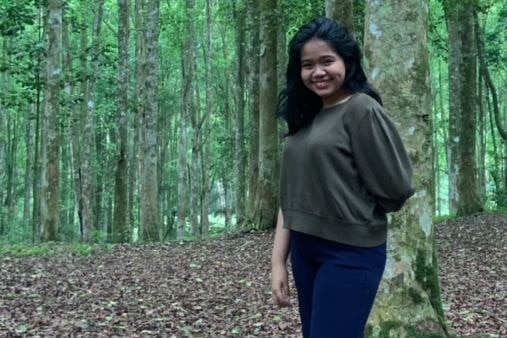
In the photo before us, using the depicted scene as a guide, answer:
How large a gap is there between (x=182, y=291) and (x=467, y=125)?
31.0ft

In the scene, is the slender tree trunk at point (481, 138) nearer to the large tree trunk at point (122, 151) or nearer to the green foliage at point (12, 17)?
the large tree trunk at point (122, 151)

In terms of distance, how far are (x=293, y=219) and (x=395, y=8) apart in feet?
8.39

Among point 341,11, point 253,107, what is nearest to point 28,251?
point 253,107

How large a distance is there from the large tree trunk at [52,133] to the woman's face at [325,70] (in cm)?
1195

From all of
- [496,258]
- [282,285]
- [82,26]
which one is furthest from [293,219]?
[82,26]

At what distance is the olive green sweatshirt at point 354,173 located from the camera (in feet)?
7.98

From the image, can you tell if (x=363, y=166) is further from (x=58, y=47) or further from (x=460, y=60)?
(x=460, y=60)

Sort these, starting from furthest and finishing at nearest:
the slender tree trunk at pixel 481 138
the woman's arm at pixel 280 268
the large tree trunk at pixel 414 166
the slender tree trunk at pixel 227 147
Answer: the slender tree trunk at pixel 227 147
the slender tree trunk at pixel 481 138
the large tree trunk at pixel 414 166
the woman's arm at pixel 280 268

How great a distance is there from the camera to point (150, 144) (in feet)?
49.9

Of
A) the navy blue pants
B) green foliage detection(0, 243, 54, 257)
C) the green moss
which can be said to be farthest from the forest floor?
the navy blue pants

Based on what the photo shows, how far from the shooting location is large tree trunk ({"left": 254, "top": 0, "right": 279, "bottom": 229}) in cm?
1359

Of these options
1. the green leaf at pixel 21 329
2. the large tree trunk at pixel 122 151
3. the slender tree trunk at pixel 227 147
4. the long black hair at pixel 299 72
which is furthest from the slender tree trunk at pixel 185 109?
the long black hair at pixel 299 72

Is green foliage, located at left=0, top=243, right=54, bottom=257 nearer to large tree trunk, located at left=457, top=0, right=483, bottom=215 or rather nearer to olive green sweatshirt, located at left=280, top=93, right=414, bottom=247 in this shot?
large tree trunk, located at left=457, top=0, right=483, bottom=215

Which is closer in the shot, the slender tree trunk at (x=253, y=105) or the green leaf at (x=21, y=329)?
the green leaf at (x=21, y=329)
